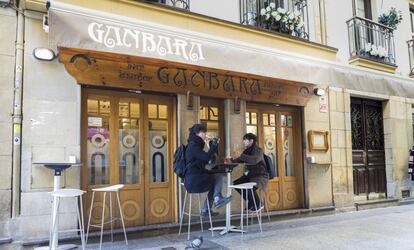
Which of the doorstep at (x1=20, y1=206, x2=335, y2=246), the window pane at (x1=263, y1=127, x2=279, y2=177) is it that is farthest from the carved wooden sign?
the doorstep at (x1=20, y1=206, x2=335, y2=246)

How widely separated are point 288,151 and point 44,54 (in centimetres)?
535

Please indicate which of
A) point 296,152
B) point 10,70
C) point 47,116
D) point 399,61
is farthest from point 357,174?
point 10,70

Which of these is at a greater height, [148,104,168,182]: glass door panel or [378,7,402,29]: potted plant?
[378,7,402,29]: potted plant

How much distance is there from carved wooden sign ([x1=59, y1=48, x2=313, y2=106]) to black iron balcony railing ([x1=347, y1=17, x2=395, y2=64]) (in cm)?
255

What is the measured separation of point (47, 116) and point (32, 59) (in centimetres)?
87

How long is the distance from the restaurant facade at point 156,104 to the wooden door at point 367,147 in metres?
0.35

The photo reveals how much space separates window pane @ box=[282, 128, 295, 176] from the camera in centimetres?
761

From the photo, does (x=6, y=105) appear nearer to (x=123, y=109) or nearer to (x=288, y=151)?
(x=123, y=109)

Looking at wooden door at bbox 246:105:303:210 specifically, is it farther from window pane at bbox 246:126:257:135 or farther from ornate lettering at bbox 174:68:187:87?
ornate lettering at bbox 174:68:187:87

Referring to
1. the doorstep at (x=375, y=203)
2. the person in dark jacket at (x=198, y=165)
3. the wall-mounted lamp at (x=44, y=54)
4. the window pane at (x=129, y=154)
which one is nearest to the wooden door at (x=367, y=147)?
the doorstep at (x=375, y=203)

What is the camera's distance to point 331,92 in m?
8.21

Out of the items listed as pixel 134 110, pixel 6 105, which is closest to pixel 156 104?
pixel 134 110

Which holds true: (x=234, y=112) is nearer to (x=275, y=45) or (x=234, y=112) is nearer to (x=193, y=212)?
(x=275, y=45)

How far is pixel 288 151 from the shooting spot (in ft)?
25.3
